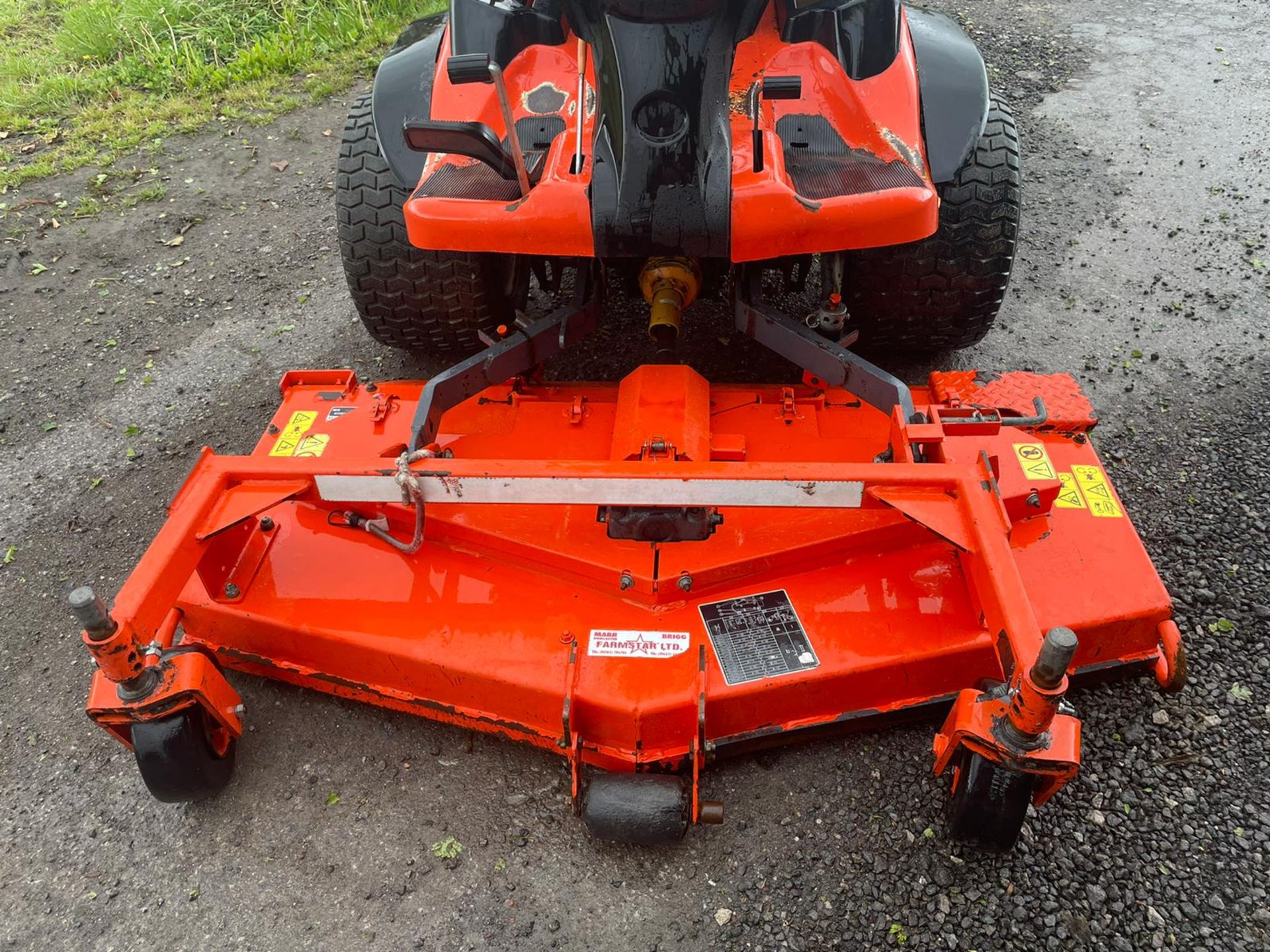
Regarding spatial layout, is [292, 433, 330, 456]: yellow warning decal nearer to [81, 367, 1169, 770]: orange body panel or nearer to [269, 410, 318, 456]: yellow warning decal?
[269, 410, 318, 456]: yellow warning decal

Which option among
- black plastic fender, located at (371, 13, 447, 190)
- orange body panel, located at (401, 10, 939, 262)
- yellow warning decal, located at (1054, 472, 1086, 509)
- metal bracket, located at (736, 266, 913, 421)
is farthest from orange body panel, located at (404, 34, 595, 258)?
yellow warning decal, located at (1054, 472, 1086, 509)

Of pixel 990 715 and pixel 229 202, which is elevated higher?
pixel 990 715

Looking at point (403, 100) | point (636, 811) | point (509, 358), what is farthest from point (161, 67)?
point (636, 811)

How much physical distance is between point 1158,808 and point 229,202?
4.74 m

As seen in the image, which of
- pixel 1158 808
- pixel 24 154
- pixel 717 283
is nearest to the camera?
pixel 1158 808

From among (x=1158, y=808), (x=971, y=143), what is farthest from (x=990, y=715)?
(x=971, y=143)

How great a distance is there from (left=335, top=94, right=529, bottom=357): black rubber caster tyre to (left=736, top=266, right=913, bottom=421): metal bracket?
2.83 ft

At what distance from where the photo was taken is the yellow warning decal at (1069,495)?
2.42 meters

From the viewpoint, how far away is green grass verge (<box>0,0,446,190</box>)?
548cm

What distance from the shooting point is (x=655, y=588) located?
220cm

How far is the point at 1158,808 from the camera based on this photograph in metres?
2.17

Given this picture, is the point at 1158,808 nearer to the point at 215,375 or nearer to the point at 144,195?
the point at 215,375

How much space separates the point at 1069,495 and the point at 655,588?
113 centimetres

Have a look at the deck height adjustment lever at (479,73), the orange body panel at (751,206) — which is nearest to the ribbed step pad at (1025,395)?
the orange body panel at (751,206)
